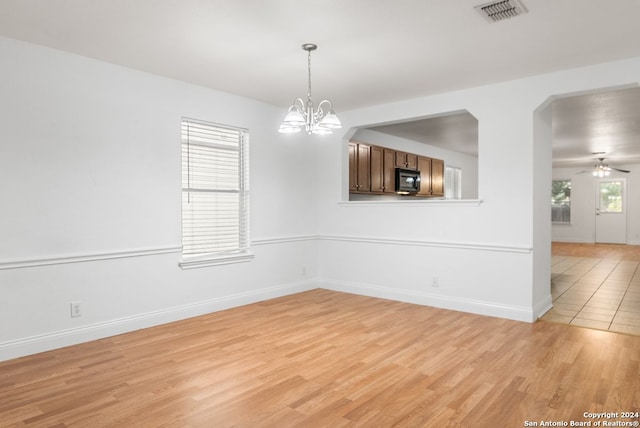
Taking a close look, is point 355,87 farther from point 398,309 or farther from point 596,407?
point 596,407

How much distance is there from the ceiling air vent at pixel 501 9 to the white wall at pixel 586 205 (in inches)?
473

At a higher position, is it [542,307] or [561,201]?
[561,201]

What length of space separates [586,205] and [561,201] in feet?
2.48

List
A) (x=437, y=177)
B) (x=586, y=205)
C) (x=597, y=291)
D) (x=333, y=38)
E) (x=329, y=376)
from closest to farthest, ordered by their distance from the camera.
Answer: (x=329, y=376), (x=333, y=38), (x=597, y=291), (x=437, y=177), (x=586, y=205)

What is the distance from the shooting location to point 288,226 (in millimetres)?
5684

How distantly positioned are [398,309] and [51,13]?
431 centimetres

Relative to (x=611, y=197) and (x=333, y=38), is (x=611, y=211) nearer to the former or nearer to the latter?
(x=611, y=197)

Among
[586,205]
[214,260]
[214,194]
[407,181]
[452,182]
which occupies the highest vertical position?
[452,182]

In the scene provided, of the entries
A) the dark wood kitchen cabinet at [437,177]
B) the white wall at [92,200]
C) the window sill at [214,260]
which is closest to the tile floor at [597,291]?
the dark wood kitchen cabinet at [437,177]

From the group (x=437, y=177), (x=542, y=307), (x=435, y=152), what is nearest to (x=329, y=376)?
(x=542, y=307)

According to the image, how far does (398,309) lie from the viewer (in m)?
4.86

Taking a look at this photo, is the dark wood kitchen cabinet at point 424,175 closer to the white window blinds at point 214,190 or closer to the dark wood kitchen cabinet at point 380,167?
the dark wood kitchen cabinet at point 380,167

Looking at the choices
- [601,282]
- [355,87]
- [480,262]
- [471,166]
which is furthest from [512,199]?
[471,166]

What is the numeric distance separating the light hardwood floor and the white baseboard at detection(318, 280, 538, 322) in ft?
0.45
